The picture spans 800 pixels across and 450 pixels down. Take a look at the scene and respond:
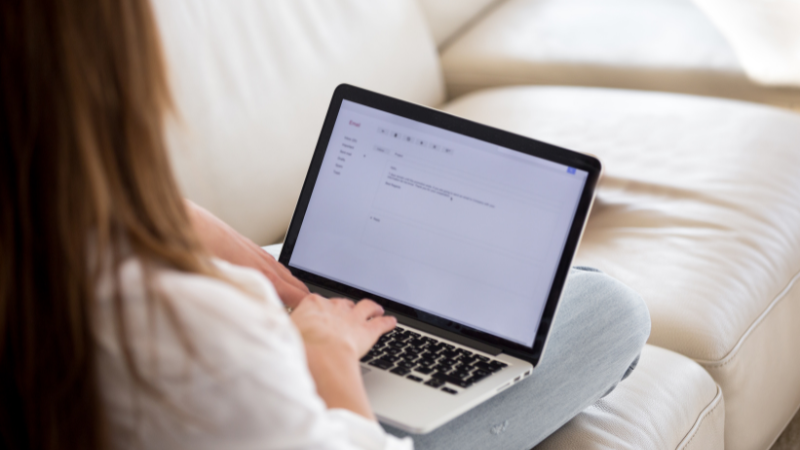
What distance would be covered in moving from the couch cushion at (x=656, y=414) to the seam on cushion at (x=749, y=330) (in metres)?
0.03

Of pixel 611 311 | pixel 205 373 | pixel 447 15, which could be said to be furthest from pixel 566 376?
pixel 447 15

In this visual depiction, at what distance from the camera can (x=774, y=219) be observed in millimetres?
1262

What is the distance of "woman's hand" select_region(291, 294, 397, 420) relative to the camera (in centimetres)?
59

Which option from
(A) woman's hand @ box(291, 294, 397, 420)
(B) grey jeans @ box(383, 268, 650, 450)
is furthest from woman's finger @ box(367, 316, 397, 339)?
(B) grey jeans @ box(383, 268, 650, 450)

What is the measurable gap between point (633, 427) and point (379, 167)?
418 millimetres

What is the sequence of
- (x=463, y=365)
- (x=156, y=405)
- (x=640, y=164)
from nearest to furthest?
(x=156, y=405)
(x=463, y=365)
(x=640, y=164)

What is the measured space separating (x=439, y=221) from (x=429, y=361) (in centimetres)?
16

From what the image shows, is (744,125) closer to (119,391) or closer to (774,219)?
(774,219)

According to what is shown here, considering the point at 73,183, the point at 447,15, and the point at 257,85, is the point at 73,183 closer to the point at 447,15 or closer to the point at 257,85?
the point at 257,85

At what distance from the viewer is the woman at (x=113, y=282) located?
0.41 m

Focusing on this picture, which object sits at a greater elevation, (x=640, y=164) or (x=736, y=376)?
(x=640, y=164)

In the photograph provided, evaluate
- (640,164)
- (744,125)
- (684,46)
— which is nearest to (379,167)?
(640,164)

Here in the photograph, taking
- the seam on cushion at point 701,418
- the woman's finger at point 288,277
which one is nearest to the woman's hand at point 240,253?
the woman's finger at point 288,277

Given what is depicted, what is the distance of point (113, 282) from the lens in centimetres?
42
